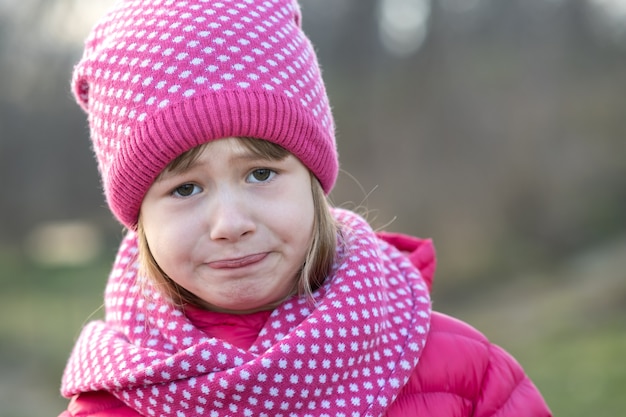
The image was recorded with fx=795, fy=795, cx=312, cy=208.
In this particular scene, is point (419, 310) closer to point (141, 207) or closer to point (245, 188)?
point (245, 188)

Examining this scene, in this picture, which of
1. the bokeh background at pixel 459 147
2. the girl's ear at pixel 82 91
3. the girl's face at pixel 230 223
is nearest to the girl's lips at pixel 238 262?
the girl's face at pixel 230 223

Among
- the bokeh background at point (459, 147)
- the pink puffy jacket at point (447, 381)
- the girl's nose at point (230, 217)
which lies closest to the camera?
the girl's nose at point (230, 217)

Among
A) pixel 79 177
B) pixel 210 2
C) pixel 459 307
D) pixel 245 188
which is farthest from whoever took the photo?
pixel 79 177

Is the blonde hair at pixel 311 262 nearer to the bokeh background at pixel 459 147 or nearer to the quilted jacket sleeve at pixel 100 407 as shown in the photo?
the quilted jacket sleeve at pixel 100 407

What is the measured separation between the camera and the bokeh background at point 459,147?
816 cm

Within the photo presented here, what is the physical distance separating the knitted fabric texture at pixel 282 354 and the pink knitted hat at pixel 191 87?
0.80 feet

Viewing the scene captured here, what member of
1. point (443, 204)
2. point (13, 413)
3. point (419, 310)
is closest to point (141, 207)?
point (419, 310)

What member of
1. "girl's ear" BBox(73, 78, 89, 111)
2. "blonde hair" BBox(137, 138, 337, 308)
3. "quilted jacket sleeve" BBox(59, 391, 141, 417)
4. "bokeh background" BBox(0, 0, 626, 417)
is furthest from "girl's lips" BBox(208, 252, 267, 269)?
"bokeh background" BBox(0, 0, 626, 417)

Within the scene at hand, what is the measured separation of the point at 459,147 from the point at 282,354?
24.2ft

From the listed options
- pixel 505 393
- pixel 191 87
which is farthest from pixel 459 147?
pixel 191 87

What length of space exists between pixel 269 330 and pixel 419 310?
0.37 metres

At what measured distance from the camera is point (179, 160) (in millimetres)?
1688

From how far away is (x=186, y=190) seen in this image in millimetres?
1723

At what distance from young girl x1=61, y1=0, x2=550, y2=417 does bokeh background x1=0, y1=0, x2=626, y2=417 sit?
548 cm
